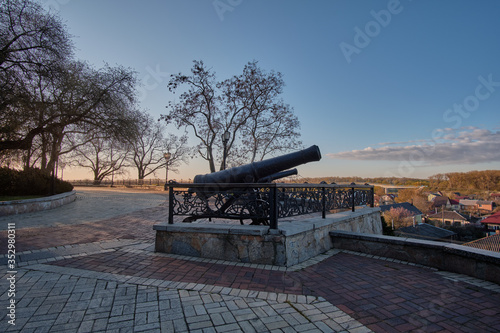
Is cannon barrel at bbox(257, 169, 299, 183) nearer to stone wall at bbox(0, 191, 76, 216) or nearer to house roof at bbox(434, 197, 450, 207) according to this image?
stone wall at bbox(0, 191, 76, 216)

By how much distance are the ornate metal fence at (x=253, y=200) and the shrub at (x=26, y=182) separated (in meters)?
11.2

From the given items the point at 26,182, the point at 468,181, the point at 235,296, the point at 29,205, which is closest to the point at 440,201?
the point at 468,181

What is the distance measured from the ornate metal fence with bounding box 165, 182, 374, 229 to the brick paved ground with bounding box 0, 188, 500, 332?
0.90m

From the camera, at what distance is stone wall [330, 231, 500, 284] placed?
3.24m

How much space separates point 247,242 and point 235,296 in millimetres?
1287

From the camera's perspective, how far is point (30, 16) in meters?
10.2


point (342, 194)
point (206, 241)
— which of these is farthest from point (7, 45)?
point (342, 194)

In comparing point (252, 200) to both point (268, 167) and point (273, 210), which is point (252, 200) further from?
point (268, 167)

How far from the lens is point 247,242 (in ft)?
13.2

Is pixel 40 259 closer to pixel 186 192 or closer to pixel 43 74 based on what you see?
pixel 186 192

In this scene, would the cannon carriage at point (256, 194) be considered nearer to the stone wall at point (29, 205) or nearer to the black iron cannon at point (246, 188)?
the black iron cannon at point (246, 188)

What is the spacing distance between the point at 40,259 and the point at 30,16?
1161 centimetres

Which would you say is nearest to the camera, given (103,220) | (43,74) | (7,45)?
(103,220)

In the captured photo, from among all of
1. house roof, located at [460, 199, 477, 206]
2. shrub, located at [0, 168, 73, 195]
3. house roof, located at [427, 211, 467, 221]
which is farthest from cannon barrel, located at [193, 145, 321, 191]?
house roof, located at [460, 199, 477, 206]
